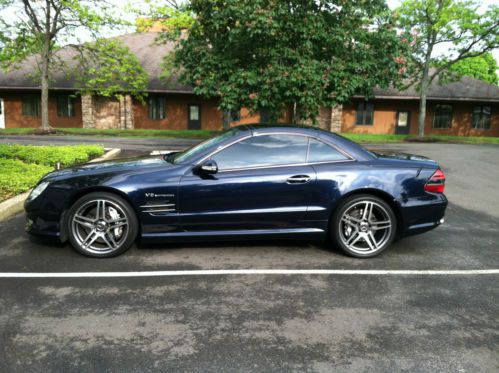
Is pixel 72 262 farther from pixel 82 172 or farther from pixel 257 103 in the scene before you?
pixel 257 103

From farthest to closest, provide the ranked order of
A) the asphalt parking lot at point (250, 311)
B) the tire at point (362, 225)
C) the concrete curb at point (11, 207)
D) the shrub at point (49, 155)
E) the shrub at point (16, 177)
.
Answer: the shrub at point (49, 155) → the shrub at point (16, 177) → the concrete curb at point (11, 207) → the tire at point (362, 225) → the asphalt parking lot at point (250, 311)

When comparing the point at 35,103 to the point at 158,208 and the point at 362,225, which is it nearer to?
the point at 158,208

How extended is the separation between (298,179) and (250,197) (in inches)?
22.7

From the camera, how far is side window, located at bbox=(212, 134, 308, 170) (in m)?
4.97

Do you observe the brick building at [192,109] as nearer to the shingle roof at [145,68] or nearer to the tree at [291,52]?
the shingle roof at [145,68]

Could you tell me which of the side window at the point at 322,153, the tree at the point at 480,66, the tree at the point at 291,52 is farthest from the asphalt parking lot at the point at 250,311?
the tree at the point at 480,66

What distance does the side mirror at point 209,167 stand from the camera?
4.75 m

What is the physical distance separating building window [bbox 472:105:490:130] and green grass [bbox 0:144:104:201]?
30.3 meters

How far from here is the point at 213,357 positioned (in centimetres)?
295

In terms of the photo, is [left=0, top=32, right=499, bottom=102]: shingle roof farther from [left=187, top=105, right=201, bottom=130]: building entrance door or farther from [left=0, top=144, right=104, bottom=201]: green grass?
Result: [left=0, top=144, right=104, bottom=201]: green grass

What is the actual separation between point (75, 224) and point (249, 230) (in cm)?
193

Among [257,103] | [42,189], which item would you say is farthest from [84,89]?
[42,189]

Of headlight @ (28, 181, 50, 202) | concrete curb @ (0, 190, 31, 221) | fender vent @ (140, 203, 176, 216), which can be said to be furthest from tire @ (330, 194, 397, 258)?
concrete curb @ (0, 190, 31, 221)

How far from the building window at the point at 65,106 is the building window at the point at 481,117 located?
3035cm
